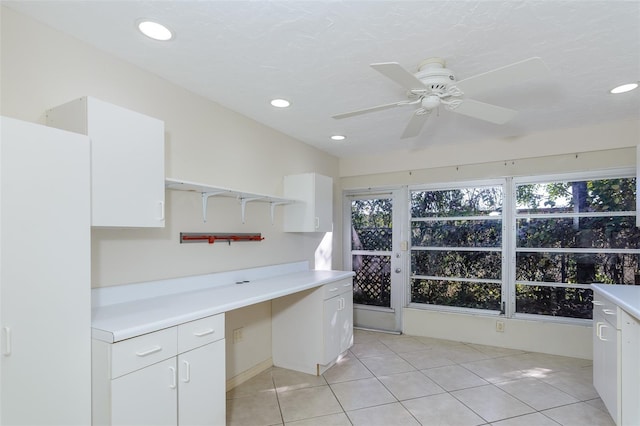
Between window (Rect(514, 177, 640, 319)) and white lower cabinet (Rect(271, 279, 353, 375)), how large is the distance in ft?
6.96

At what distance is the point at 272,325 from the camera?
3412 millimetres

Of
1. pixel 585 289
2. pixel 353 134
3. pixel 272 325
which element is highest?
pixel 353 134

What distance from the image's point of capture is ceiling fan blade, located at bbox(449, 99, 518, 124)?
2142 millimetres

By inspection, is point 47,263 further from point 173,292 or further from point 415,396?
point 415,396

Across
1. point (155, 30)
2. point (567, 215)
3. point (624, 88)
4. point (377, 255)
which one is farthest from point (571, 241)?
point (155, 30)

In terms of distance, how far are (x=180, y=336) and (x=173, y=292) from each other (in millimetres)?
703

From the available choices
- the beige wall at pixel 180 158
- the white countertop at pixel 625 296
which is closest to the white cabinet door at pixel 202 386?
the beige wall at pixel 180 158

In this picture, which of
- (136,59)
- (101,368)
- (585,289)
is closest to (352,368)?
(101,368)

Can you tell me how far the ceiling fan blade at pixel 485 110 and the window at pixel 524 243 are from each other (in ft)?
6.28

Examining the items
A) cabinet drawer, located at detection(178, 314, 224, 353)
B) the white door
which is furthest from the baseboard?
the white door

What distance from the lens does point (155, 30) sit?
71.2 inches

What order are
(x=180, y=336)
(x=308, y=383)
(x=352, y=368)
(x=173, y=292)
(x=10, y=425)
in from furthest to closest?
(x=352, y=368) < (x=308, y=383) < (x=173, y=292) < (x=180, y=336) < (x=10, y=425)

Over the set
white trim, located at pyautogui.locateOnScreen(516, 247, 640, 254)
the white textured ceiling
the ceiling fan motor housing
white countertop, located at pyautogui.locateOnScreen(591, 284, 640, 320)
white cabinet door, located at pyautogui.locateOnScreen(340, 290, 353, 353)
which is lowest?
white cabinet door, located at pyautogui.locateOnScreen(340, 290, 353, 353)

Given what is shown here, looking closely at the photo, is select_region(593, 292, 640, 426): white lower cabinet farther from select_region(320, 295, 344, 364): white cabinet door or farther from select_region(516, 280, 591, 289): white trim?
select_region(320, 295, 344, 364): white cabinet door
